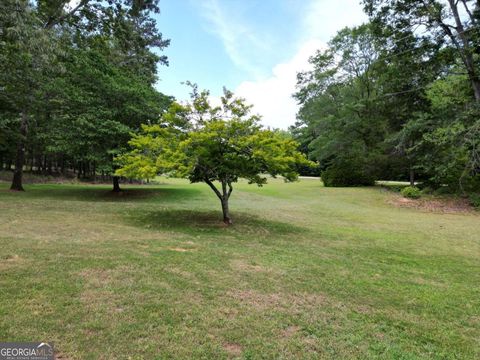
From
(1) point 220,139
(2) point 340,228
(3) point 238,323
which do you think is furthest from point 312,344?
(2) point 340,228

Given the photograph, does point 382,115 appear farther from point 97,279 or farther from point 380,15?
point 97,279

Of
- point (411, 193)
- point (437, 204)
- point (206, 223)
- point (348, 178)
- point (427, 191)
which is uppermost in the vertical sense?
point (348, 178)

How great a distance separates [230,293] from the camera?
3.82 meters

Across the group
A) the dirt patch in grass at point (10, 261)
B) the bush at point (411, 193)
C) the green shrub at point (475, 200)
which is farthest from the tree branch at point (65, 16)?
the green shrub at point (475, 200)

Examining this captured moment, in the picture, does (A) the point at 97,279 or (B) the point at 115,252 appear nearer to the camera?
(A) the point at 97,279

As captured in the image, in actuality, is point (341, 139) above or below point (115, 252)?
above

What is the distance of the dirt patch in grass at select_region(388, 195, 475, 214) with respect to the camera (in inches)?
594

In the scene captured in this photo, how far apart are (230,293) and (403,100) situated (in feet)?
58.1

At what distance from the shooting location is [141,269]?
4.41 m

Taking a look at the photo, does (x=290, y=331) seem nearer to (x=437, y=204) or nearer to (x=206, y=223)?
(x=206, y=223)

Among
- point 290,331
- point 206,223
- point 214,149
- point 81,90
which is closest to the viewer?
point 290,331

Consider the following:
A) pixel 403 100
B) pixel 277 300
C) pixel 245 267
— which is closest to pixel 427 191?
pixel 403 100

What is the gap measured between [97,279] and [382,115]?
74.5ft

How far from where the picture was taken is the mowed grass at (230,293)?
2.72 metres
